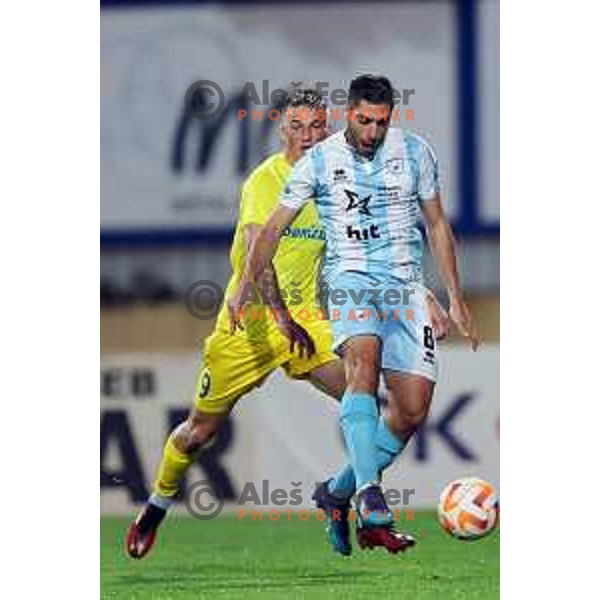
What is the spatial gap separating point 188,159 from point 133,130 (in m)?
0.29

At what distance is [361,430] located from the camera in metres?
8.37

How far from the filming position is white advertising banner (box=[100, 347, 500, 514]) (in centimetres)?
848

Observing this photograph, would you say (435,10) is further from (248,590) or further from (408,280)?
(248,590)

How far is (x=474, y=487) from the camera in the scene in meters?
8.52

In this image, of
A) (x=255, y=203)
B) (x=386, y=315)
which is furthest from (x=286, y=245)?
(x=386, y=315)

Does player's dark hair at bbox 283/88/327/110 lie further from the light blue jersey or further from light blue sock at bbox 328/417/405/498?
light blue sock at bbox 328/417/405/498

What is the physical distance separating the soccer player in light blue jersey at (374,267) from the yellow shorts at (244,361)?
0.10m

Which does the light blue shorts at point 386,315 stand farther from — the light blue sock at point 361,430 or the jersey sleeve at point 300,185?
the jersey sleeve at point 300,185

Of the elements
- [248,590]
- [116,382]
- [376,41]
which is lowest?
[248,590]

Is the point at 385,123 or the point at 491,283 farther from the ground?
the point at 385,123

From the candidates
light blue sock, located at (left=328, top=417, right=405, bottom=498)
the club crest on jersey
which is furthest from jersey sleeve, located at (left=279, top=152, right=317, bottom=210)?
light blue sock, located at (left=328, top=417, right=405, bottom=498)

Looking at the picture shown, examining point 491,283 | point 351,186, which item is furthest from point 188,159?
point 491,283

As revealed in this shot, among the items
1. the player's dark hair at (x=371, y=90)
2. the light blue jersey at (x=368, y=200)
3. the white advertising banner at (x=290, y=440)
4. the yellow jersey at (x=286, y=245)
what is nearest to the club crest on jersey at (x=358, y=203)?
the light blue jersey at (x=368, y=200)

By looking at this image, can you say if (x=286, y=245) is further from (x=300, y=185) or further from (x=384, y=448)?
(x=384, y=448)
